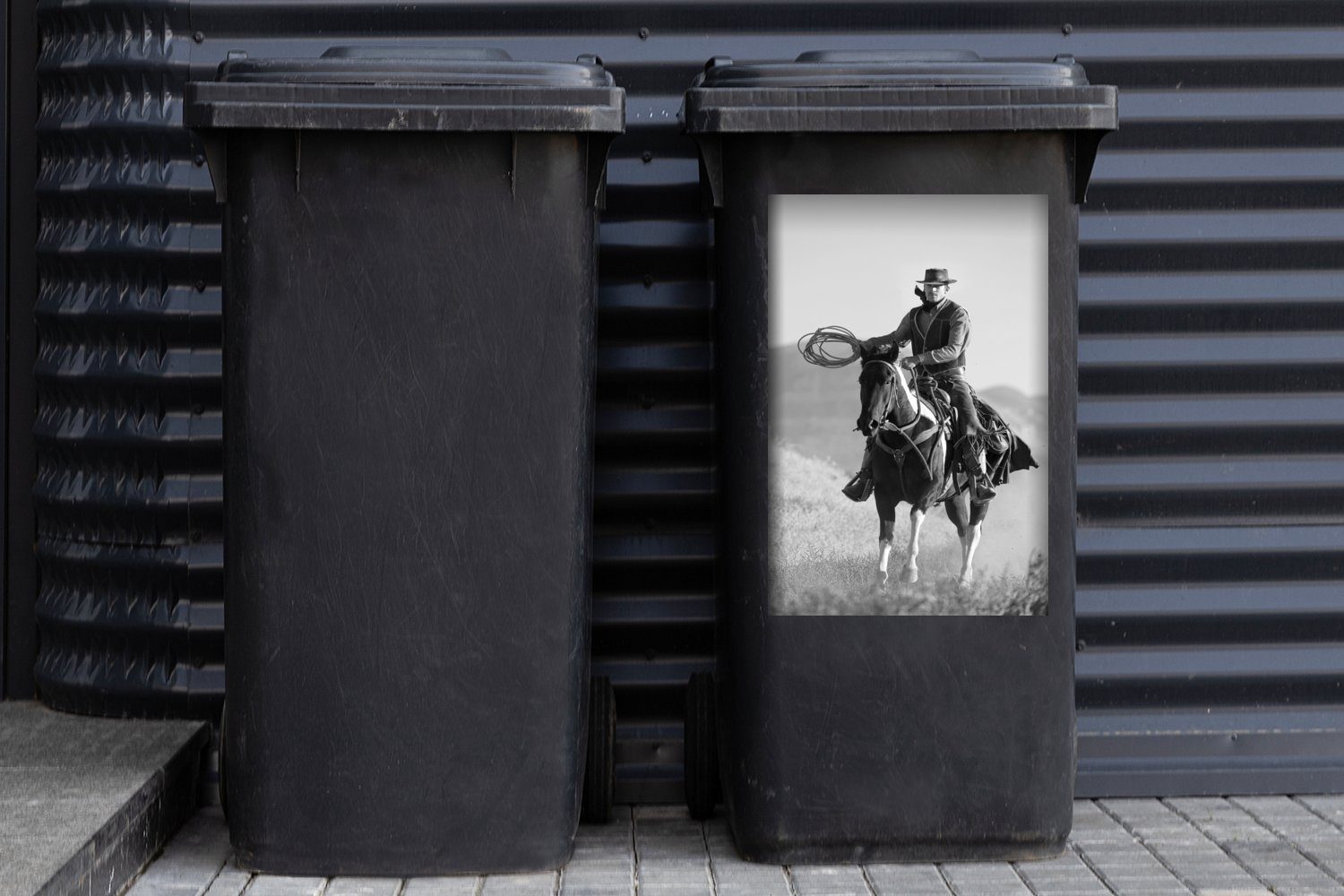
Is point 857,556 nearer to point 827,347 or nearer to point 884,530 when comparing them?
point 884,530

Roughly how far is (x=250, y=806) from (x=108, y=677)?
3.83ft

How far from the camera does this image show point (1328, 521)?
14.6 feet

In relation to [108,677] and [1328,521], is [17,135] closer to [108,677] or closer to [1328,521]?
[108,677]

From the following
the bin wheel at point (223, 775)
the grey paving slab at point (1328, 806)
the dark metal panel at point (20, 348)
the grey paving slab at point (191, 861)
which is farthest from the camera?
the dark metal panel at point (20, 348)

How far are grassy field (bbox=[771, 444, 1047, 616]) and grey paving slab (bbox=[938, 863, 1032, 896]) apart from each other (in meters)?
0.62

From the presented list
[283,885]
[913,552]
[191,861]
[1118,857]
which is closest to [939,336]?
[913,552]

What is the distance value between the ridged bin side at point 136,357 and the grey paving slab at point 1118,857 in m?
2.48

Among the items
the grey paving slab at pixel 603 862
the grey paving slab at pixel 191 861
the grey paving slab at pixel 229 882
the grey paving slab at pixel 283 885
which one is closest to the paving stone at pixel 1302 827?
the grey paving slab at pixel 603 862

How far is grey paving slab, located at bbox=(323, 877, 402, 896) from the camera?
3461 mm

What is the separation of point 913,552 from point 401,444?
124 cm

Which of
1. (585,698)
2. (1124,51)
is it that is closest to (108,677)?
(585,698)

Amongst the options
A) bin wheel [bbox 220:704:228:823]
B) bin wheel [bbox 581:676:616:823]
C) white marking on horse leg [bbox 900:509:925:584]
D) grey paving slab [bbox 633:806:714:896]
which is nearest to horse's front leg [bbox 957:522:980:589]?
white marking on horse leg [bbox 900:509:925:584]

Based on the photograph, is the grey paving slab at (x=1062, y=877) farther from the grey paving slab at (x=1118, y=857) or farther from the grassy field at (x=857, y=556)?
the grassy field at (x=857, y=556)

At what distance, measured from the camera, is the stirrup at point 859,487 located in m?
3.59
